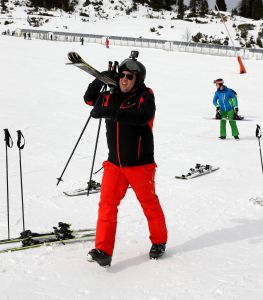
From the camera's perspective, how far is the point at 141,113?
403 centimetres

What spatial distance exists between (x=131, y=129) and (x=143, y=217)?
1.97 meters

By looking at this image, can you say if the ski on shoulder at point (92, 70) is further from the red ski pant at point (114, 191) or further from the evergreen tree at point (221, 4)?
the evergreen tree at point (221, 4)

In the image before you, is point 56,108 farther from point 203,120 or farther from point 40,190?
point 40,190

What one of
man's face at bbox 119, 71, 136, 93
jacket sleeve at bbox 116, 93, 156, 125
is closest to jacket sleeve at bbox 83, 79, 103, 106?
man's face at bbox 119, 71, 136, 93

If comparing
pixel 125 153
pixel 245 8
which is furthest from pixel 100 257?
pixel 245 8

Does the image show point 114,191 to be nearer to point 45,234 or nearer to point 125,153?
point 125,153

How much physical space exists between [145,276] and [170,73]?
79.8 ft

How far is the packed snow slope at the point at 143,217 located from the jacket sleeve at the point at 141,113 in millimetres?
1410

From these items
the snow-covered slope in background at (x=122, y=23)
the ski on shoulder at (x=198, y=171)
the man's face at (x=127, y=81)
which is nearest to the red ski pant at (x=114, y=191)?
the man's face at (x=127, y=81)

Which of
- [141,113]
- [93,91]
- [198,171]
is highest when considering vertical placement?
[93,91]

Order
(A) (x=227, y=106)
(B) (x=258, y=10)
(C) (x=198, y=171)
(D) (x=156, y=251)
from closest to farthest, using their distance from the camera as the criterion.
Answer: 1. (D) (x=156, y=251)
2. (C) (x=198, y=171)
3. (A) (x=227, y=106)
4. (B) (x=258, y=10)

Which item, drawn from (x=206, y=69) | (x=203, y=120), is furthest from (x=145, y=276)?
(x=206, y=69)

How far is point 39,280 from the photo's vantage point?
397 cm

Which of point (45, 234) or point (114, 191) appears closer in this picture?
point (114, 191)
